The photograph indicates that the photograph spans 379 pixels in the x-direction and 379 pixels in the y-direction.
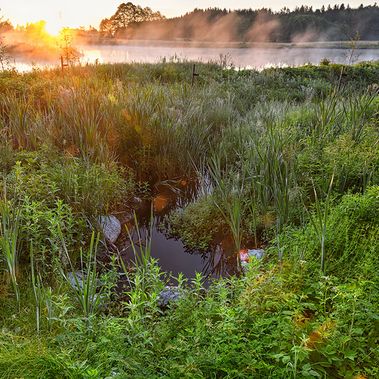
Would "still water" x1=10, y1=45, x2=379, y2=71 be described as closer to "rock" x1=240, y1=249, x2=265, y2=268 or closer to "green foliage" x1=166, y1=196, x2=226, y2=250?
"green foliage" x1=166, y1=196, x2=226, y2=250

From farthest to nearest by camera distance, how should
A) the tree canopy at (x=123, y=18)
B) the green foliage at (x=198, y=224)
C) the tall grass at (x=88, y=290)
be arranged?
the tree canopy at (x=123, y=18) → the green foliage at (x=198, y=224) → the tall grass at (x=88, y=290)

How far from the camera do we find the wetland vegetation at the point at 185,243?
6.89ft

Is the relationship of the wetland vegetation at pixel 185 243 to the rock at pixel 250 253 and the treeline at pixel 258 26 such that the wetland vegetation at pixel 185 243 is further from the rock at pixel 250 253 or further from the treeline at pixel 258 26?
the treeline at pixel 258 26

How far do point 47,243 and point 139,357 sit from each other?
1851mm

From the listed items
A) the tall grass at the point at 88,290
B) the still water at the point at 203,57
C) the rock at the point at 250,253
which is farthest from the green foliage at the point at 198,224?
the still water at the point at 203,57

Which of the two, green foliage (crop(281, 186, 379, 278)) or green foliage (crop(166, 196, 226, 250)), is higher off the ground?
green foliage (crop(281, 186, 379, 278))

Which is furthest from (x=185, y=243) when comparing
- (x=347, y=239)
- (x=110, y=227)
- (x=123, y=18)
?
(x=123, y=18)

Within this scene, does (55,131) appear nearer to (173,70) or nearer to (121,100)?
(121,100)

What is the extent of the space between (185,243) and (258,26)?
73600 mm

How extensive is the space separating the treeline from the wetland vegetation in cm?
5842

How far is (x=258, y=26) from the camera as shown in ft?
234

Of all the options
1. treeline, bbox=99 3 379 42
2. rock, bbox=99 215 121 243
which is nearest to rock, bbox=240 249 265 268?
rock, bbox=99 215 121 243

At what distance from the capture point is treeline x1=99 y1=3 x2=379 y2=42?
2569 inches

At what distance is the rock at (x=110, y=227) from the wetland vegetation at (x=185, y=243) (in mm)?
91
